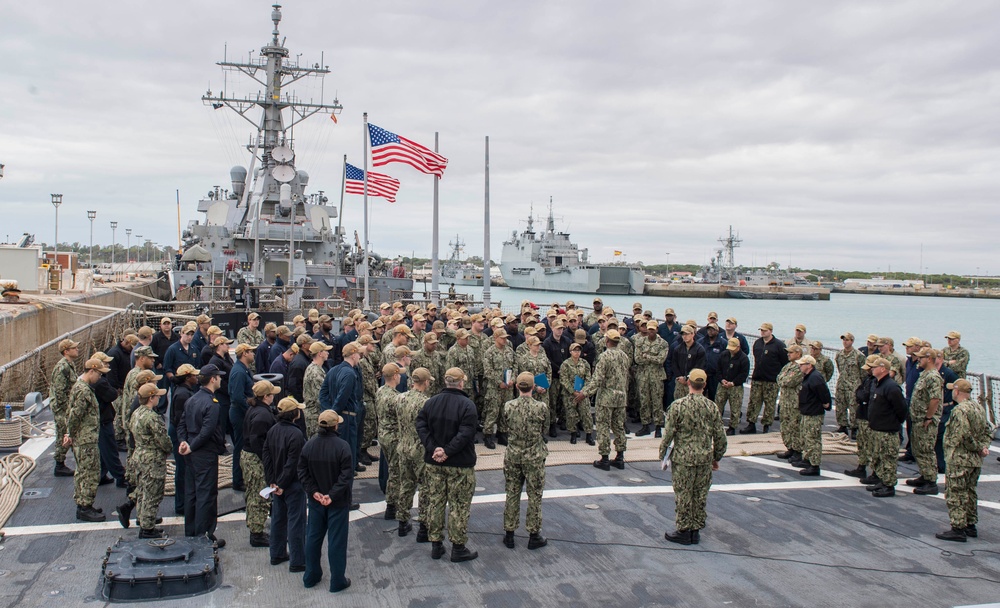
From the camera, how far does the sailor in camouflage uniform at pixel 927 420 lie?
26.2ft

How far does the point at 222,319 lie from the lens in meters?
15.9

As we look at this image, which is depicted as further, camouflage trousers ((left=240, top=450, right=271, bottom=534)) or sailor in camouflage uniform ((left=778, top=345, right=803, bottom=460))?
sailor in camouflage uniform ((left=778, top=345, right=803, bottom=460))

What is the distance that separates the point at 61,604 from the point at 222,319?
11445 mm

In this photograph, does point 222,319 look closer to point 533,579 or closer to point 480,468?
point 480,468

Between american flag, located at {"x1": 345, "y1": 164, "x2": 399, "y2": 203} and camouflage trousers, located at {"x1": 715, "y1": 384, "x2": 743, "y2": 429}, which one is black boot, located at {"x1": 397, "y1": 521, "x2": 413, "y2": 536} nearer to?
camouflage trousers, located at {"x1": 715, "y1": 384, "x2": 743, "y2": 429}

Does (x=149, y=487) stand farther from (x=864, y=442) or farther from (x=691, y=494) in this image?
(x=864, y=442)

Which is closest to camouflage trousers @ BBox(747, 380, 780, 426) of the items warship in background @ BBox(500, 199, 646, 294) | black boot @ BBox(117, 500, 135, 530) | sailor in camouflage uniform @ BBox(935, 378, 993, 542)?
sailor in camouflage uniform @ BBox(935, 378, 993, 542)

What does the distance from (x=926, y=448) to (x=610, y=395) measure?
3.66m

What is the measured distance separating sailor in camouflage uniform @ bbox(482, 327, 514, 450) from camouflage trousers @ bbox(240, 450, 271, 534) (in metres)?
3.71

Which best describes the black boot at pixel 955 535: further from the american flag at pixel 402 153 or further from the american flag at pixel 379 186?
the american flag at pixel 379 186

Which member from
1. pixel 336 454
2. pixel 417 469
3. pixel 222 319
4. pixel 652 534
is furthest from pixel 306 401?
pixel 222 319

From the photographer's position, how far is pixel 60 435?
771 cm

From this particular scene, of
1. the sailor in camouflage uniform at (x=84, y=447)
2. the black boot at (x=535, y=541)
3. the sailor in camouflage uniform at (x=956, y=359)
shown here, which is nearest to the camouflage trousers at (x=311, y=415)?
the sailor in camouflage uniform at (x=84, y=447)

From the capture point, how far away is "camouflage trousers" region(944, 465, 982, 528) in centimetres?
654
